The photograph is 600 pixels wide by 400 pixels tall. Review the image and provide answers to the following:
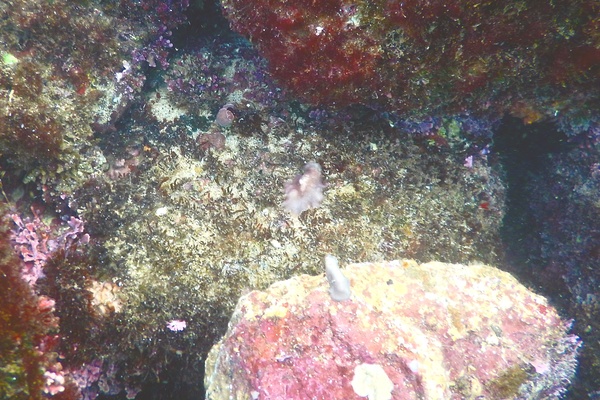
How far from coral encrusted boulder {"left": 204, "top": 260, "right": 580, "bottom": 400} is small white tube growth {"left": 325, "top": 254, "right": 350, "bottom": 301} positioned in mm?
58

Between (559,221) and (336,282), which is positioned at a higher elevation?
(559,221)

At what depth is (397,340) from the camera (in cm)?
270

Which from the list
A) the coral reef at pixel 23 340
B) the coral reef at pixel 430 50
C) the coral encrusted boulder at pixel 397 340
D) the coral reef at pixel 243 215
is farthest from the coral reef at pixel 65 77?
the coral encrusted boulder at pixel 397 340

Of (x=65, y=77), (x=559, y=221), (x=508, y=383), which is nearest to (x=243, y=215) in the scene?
(x=65, y=77)

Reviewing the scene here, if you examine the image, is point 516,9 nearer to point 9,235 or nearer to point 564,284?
point 564,284

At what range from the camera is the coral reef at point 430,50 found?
2.88m

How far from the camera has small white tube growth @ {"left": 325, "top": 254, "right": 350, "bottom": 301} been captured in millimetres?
2793

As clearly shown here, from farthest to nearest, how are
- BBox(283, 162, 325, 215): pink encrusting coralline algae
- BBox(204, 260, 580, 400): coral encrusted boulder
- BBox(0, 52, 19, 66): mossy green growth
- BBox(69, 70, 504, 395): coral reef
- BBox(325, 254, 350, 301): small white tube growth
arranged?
BBox(283, 162, 325, 215): pink encrusting coralline algae
BBox(69, 70, 504, 395): coral reef
BBox(0, 52, 19, 66): mossy green growth
BBox(325, 254, 350, 301): small white tube growth
BBox(204, 260, 580, 400): coral encrusted boulder

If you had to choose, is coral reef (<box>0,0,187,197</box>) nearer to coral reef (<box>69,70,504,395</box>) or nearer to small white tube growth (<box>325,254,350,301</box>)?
coral reef (<box>69,70,504,395</box>)

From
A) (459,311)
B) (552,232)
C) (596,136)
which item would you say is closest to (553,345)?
(459,311)

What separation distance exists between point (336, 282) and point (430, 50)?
2.14 metres

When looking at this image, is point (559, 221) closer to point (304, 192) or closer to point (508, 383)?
point (508, 383)

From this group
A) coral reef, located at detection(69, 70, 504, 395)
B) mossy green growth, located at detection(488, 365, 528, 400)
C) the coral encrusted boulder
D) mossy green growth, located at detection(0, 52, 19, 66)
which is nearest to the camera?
the coral encrusted boulder

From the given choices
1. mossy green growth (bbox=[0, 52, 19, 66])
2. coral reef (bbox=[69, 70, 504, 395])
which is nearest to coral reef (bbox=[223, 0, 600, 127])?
coral reef (bbox=[69, 70, 504, 395])
